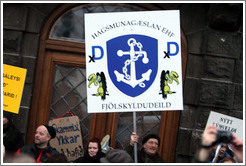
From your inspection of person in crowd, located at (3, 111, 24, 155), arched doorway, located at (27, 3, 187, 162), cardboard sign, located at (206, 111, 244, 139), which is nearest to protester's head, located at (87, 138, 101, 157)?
person in crowd, located at (3, 111, 24, 155)

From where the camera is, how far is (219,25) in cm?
603

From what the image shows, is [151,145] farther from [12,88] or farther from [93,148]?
[12,88]

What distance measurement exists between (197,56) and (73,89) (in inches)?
70.4

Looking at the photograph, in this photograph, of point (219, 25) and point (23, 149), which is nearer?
point (23, 149)

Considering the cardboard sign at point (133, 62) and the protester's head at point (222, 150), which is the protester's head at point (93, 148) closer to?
the cardboard sign at point (133, 62)

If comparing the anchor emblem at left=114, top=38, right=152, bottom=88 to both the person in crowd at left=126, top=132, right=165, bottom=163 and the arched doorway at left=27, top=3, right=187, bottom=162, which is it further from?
the arched doorway at left=27, top=3, right=187, bottom=162

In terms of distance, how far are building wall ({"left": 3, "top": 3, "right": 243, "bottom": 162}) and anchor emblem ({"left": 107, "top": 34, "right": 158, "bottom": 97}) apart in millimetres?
1480

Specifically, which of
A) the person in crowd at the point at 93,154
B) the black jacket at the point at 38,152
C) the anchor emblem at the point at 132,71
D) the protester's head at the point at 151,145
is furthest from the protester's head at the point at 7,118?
the protester's head at the point at 151,145

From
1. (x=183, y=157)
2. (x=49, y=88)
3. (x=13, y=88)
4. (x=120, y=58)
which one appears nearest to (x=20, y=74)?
(x=13, y=88)

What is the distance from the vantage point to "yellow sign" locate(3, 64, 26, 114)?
17.7ft

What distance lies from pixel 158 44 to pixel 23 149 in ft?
6.27

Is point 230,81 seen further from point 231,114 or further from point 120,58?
point 120,58

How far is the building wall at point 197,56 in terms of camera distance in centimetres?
600

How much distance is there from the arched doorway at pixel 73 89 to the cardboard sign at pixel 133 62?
56.4 inches
